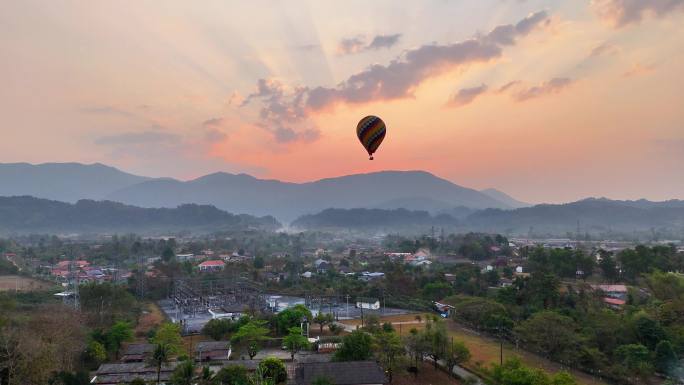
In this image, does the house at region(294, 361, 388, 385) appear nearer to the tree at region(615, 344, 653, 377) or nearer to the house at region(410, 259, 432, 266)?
the tree at region(615, 344, 653, 377)

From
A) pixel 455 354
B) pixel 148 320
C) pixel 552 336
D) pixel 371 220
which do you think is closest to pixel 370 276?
pixel 148 320

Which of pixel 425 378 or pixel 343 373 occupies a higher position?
pixel 343 373

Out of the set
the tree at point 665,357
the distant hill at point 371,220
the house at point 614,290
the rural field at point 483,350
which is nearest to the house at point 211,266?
the rural field at point 483,350

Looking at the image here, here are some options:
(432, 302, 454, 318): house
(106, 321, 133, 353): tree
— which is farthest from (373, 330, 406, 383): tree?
(432, 302, 454, 318): house

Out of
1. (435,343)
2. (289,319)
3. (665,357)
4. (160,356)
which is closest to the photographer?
(160,356)

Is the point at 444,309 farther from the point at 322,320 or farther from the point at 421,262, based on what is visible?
the point at 421,262

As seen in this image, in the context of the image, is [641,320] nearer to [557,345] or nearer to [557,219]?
[557,345]
